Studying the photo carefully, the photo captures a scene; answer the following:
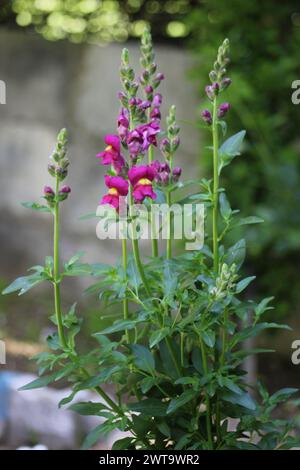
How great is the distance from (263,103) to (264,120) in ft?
0.37

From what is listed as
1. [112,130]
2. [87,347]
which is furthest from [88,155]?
[87,347]

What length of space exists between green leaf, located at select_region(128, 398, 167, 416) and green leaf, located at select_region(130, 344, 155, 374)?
0.06 meters

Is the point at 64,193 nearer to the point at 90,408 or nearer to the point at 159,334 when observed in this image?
the point at 159,334

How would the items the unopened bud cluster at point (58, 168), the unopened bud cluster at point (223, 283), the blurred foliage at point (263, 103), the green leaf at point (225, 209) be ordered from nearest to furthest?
the unopened bud cluster at point (223, 283) → the unopened bud cluster at point (58, 168) → the green leaf at point (225, 209) → the blurred foliage at point (263, 103)

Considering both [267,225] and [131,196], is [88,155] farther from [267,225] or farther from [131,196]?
[131,196]

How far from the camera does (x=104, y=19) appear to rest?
4.02 m

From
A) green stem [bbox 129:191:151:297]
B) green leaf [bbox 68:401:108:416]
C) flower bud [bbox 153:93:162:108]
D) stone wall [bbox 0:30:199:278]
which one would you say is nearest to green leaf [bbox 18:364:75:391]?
green leaf [bbox 68:401:108:416]

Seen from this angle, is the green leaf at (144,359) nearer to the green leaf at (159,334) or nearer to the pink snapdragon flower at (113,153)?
the green leaf at (159,334)

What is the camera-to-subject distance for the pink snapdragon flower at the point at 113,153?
1.36 metres

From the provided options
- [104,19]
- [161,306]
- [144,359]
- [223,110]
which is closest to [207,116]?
[223,110]

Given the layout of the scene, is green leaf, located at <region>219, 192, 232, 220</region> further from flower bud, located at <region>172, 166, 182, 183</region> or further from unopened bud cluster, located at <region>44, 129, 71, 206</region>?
unopened bud cluster, located at <region>44, 129, 71, 206</region>

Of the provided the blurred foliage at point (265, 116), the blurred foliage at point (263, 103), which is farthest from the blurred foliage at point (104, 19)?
the blurred foliage at point (263, 103)

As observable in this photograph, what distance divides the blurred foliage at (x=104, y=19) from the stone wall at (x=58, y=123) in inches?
5.5

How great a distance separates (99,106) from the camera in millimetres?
3842
